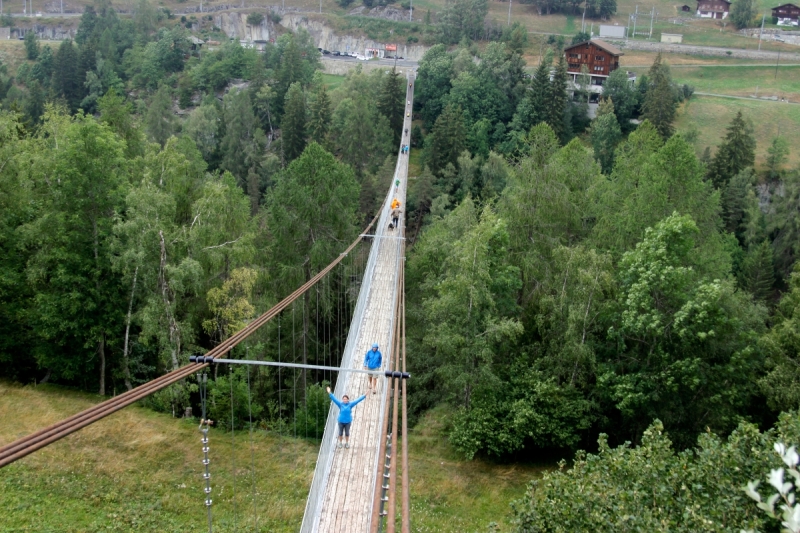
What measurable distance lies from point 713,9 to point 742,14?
6.12 metres

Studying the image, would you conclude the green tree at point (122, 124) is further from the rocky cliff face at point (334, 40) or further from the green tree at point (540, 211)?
the rocky cliff face at point (334, 40)

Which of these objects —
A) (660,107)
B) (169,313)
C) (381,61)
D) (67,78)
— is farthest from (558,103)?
(67,78)

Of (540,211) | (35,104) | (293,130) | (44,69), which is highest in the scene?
(44,69)

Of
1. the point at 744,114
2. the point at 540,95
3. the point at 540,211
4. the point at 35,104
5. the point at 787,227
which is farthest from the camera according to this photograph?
the point at 744,114

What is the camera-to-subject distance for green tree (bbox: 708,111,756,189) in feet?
145

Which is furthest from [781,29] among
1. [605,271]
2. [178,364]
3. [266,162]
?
[178,364]

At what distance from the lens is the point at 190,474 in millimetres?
16234

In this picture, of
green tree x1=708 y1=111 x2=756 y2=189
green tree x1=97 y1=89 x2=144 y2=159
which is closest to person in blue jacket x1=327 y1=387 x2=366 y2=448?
green tree x1=97 y1=89 x2=144 y2=159

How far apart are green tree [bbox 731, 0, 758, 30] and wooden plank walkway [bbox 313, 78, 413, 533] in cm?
9684

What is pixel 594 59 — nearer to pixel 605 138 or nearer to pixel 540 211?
pixel 605 138

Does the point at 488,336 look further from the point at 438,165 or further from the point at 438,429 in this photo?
the point at 438,165

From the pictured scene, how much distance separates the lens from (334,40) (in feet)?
311

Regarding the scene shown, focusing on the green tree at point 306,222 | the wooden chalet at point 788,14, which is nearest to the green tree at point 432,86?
the green tree at point 306,222

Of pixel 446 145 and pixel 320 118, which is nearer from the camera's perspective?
pixel 446 145
